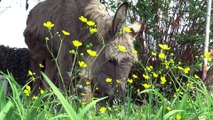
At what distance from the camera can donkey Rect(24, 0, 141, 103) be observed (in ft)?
20.7

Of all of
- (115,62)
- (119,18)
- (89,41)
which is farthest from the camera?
(89,41)

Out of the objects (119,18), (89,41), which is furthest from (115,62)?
(89,41)

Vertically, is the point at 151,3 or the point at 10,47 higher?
the point at 151,3

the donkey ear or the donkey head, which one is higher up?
the donkey ear

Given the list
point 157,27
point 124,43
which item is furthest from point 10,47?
point 124,43

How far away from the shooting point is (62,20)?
7.78 m

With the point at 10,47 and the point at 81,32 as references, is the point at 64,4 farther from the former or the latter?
the point at 10,47

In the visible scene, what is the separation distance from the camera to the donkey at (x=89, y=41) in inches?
249

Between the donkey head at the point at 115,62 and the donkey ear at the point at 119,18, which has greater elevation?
the donkey ear at the point at 119,18

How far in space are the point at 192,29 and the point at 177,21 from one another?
1.40ft

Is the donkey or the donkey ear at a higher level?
the donkey ear

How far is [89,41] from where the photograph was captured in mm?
7156

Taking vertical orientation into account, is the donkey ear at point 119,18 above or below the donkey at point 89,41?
above

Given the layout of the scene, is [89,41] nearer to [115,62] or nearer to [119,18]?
[119,18]
